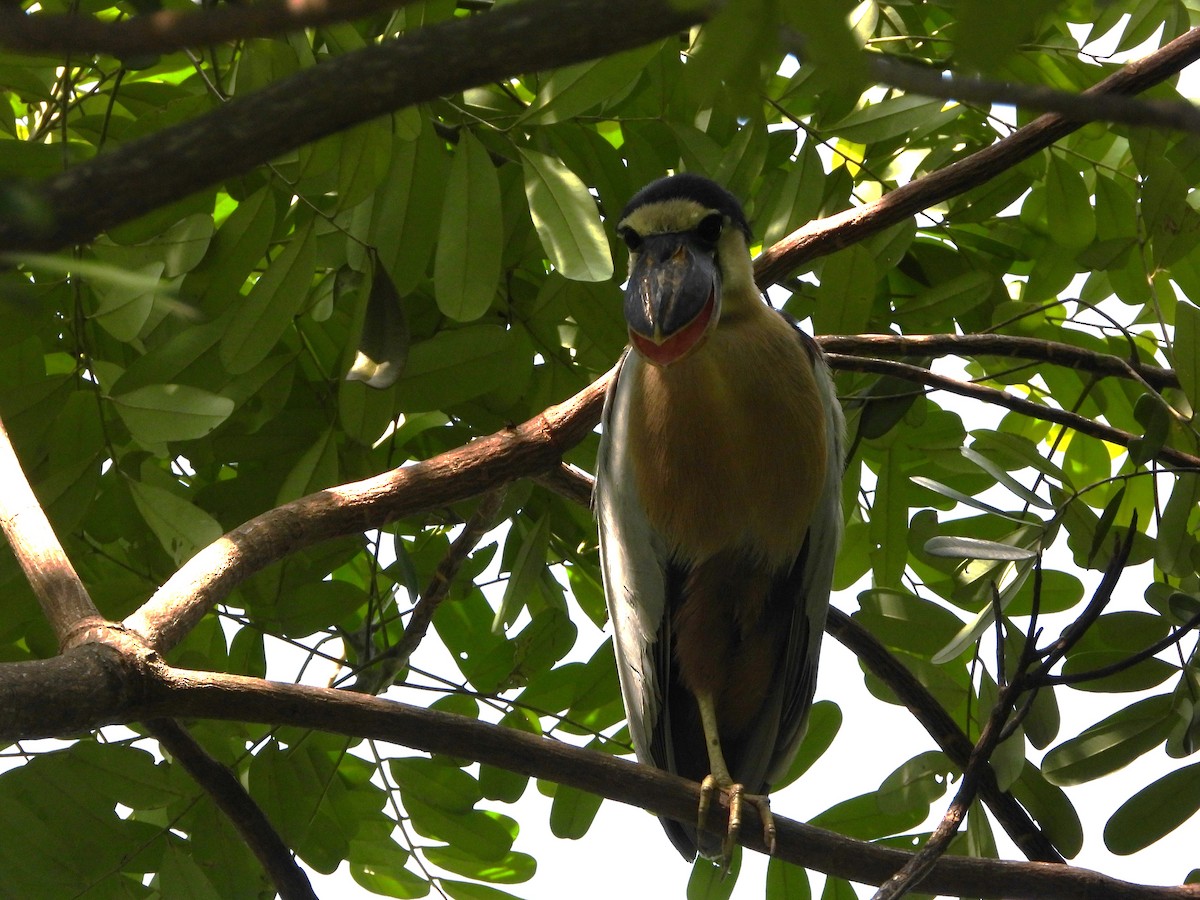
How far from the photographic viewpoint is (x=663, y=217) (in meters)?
A: 1.78

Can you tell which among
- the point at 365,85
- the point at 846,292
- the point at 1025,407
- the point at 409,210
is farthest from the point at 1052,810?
the point at 365,85

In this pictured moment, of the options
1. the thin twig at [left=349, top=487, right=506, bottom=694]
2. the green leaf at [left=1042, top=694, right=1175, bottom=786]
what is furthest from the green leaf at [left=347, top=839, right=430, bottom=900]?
the green leaf at [left=1042, top=694, right=1175, bottom=786]

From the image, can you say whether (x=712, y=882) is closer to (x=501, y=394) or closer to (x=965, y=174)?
(x=501, y=394)

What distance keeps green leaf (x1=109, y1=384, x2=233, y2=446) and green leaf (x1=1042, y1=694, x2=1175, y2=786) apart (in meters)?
1.36

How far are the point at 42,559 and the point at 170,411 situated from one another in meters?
0.24

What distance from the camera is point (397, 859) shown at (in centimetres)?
207

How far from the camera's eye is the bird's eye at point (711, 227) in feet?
6.05

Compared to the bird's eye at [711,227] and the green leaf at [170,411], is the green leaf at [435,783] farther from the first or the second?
the bird's eye at [711,227]

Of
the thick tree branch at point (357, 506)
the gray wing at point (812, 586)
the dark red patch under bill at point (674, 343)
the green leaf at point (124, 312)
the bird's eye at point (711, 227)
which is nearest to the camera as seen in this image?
the thick tree branch at point (357, 506)

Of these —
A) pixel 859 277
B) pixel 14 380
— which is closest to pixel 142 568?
pixel 14 380

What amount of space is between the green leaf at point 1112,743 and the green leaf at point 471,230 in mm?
1140

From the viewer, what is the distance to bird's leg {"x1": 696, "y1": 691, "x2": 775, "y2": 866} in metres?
1.61

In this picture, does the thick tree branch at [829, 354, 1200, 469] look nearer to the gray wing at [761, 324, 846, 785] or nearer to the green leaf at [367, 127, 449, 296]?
the gray wing at [761, 324, 846, 785]

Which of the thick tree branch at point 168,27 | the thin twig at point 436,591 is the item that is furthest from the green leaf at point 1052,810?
the thick tree branch at point 168,27
